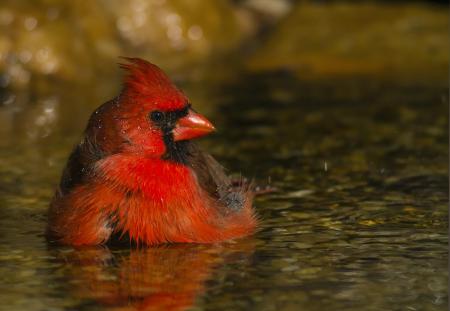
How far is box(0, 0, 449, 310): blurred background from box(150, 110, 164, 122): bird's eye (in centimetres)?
A: 59

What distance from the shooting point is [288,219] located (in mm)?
5652

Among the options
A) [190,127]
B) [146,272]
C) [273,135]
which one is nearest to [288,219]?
[190,127]

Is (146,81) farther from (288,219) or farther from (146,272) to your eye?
(288,219)

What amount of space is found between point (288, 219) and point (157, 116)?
989 millimetres

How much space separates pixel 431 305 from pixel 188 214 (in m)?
1.23

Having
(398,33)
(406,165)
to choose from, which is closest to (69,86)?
(398,33)

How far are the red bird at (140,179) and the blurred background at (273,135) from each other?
0.12 meters

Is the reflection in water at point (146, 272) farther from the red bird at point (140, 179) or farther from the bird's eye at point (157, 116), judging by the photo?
the bird's eye at point (157, 116)

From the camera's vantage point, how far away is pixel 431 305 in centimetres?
423

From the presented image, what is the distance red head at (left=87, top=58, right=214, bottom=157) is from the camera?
16.4 feet

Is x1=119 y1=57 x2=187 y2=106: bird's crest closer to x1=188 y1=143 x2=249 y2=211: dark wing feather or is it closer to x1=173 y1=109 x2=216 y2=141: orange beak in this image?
x1=173 y1=109 x2=216 y2=141: orange beak

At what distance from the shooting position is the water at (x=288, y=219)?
14.5 feet

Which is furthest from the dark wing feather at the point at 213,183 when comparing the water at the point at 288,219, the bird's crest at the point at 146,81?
the bird's crest at the point at 146,81

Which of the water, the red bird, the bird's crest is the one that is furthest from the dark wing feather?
the bird's crest
